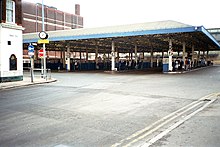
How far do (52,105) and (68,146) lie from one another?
495 cm

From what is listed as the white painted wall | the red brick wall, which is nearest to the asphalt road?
the white painted wall

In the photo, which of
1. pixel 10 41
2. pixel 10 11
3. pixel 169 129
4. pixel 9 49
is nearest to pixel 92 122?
pixel 169 129

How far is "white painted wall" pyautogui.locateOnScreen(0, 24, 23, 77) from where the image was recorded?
1948 cm

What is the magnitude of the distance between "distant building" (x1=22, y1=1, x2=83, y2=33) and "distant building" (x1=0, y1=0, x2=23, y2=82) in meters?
45.9

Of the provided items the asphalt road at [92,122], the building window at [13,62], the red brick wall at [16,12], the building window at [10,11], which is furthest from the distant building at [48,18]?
the asphalt road at [92,122]

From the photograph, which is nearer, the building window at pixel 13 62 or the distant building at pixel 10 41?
the distant building at pixel 10 41

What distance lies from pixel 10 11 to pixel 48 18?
54.5 meters

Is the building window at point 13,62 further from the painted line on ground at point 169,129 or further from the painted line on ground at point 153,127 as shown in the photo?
the painted line on ground at point 169,129

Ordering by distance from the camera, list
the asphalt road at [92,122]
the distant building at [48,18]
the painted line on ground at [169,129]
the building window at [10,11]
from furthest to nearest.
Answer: the distant building at [48,18] → the building window at [10,11] → the asphalt road at [92,122] → the painted line on ground at [169,129]

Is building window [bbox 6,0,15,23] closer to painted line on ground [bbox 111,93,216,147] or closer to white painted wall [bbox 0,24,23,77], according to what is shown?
white painted wall [bbox 0,24,23,77]

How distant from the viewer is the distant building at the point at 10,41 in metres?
19.5

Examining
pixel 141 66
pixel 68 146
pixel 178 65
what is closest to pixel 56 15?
pixel 141 66

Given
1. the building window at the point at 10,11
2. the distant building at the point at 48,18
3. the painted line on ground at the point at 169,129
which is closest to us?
the painted line on ground at the point at 169,129

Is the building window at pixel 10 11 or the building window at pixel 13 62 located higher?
the building window at pixel 10 11
